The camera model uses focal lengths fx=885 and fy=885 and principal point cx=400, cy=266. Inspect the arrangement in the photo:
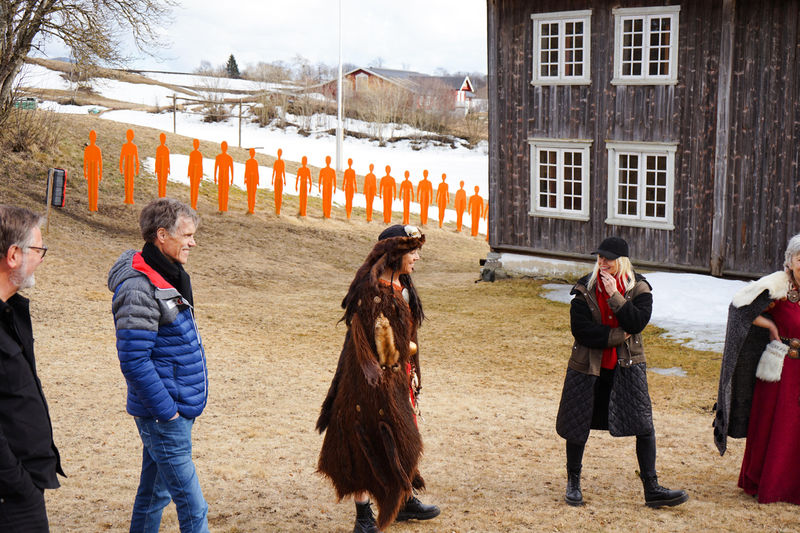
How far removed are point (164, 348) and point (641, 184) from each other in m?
12.9

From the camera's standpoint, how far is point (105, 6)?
2127cm

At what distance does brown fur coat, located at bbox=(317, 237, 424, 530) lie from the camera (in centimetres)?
484

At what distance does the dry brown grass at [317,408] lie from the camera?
18.8ft

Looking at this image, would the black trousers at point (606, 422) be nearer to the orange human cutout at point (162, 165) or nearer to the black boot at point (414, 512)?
the black boot at point (414, 512)

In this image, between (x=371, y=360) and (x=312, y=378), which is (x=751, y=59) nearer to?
(x=312, y=378)

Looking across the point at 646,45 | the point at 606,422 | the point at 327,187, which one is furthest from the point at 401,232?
the point at 327,187

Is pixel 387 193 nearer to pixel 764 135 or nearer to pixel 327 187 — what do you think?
pixel 327 187

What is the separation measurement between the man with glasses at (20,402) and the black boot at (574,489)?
351 centimetres

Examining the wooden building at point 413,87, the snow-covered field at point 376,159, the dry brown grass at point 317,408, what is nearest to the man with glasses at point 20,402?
the dry brown grass at point 317,408

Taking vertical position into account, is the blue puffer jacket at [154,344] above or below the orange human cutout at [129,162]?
below

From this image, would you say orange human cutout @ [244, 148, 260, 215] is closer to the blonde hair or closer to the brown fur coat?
the blonde hair

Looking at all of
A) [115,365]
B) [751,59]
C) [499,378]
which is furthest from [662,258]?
[115,365]

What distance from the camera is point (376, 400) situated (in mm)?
4891

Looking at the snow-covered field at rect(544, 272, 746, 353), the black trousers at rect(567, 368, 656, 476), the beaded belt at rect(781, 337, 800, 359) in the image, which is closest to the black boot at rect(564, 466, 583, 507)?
the black trousers at rect(567, 368, 656, 476)
